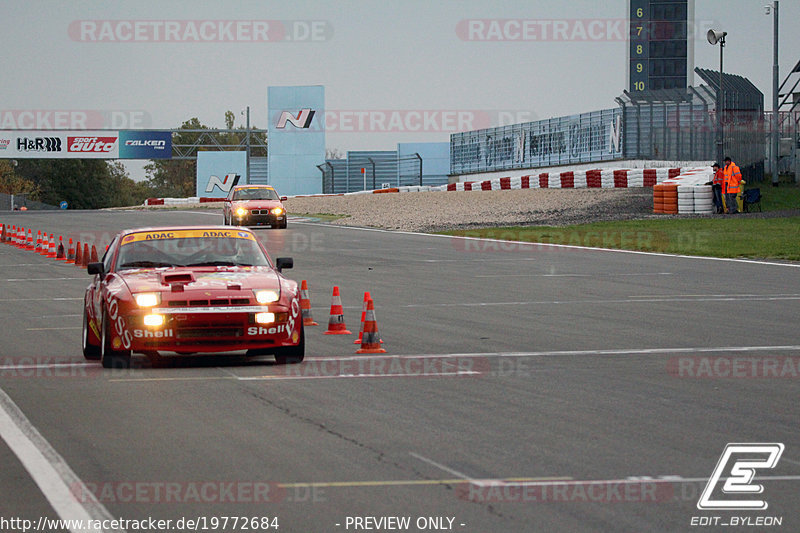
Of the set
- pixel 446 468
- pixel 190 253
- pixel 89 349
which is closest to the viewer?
pixel 446 468

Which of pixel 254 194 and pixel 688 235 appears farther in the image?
pixel 254 194

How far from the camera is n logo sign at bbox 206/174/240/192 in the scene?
93.6 metres

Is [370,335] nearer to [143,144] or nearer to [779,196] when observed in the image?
[779,196]

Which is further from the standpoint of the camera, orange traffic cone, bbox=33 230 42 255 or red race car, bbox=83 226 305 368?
orange traffic cone, bbox=33 230 42 255

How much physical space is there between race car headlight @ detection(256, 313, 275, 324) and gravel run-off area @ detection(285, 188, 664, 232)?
29647 mm

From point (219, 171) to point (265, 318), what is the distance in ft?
278

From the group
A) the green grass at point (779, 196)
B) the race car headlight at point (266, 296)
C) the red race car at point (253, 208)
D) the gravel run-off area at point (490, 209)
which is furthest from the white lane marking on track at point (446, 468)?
the green grass at point (779, 196)

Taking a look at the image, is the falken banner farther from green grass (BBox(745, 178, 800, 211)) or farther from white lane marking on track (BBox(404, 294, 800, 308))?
white lane marking on track (BBox(404, 294, 800, 308))

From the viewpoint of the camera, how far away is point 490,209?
161 ft

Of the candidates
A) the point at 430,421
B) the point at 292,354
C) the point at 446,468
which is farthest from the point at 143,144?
the point at 446,468

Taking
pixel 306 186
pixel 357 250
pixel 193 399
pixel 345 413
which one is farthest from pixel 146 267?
pixel 306 186

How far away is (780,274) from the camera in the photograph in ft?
71.7

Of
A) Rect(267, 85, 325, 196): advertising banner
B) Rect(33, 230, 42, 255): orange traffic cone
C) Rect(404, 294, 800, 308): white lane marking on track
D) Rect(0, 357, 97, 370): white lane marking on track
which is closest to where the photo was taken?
Rect(0, 357, 97, 370): white lane marking on track

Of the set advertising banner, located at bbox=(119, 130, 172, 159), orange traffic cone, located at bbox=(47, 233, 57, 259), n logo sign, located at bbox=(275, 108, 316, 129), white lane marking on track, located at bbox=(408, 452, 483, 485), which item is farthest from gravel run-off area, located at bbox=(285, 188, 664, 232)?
white lane marking on track, located at bbox=(408, 452, 483, 485)
